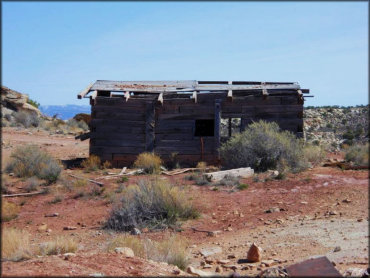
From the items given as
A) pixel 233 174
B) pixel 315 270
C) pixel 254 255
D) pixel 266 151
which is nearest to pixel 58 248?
pixel 254 255

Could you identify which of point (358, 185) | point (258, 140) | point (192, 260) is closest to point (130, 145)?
point (258, 140)

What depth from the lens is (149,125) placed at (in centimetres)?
1683

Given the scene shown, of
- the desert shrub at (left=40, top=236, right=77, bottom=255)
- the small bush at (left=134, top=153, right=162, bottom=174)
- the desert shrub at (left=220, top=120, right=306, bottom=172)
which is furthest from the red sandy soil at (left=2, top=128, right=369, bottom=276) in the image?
the small bush at (left=134, top=153, right=162, bottom=174)

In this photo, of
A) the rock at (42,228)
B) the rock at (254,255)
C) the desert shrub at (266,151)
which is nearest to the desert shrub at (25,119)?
the desert shrub at (266,151)

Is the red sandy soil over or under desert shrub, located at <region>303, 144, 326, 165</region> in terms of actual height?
under

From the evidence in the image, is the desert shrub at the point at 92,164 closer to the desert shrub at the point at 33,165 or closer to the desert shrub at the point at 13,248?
the desert shrub at the point at 33,165

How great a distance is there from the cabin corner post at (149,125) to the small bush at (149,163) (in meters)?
0.78

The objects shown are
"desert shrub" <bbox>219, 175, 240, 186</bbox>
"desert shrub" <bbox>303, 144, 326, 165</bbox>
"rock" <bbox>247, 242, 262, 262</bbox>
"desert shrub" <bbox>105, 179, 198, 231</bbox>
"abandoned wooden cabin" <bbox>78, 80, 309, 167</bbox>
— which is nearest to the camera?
"rock" <bbox>247, 242, 262, 262</bbox>

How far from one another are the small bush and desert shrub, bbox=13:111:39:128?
643 inches

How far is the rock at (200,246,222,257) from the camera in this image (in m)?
7.21

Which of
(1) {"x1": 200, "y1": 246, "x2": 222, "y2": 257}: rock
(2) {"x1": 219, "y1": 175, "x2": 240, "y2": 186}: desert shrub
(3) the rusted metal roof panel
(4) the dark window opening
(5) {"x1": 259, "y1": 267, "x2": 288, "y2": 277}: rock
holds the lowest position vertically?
(1) {"x1": 200, "y1": 246, "x2": 222, "y2": 257}: rock

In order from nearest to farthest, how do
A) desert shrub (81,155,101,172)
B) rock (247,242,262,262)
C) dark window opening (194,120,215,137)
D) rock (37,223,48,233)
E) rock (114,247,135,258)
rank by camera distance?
rock (114,247,135,258), rock (247,242,262,262), rock (37,223,48,233), desert shrub (81,155,101,172), dark window opening (194,120,215,137)

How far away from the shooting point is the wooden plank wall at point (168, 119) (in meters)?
16.7

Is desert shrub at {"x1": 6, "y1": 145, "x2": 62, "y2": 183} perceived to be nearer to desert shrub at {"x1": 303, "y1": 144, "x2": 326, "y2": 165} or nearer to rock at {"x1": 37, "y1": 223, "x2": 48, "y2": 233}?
rock at {"x1": 37, "y1": 223, "x2": 48, "y2": 233}
